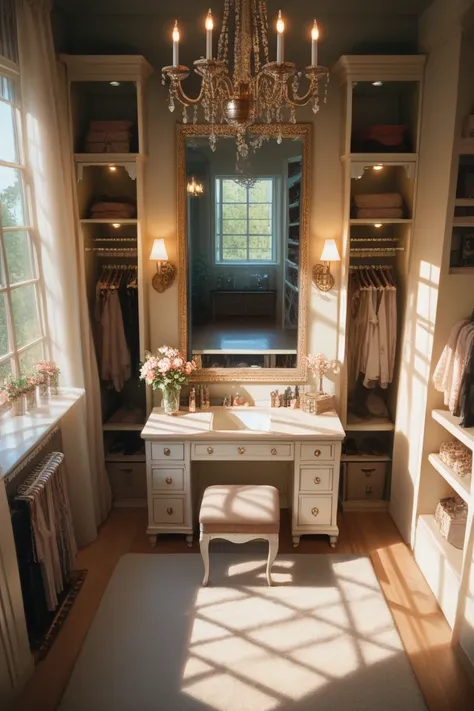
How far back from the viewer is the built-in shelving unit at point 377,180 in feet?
11.3

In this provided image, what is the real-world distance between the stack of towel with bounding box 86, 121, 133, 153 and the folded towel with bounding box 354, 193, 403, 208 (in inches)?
60.8

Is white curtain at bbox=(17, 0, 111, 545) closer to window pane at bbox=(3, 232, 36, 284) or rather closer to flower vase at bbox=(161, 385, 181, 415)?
window pane at bbox=(3, 232, 36, 284)

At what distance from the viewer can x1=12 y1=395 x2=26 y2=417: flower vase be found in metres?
2.99

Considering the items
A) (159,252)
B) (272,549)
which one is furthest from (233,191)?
(272,549)

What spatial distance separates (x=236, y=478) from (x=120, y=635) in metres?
1.50

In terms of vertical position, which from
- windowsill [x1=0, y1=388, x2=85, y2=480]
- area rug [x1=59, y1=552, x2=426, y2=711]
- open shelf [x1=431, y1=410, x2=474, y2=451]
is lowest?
area rug [x1=59, y1=552, x2=426, y2=711]

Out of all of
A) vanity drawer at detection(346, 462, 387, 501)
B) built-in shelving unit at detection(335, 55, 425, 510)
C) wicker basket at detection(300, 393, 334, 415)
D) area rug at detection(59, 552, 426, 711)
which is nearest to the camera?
area rug at detection(59, 552, 426, 711)

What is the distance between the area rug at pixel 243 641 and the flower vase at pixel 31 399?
1129 millimetres

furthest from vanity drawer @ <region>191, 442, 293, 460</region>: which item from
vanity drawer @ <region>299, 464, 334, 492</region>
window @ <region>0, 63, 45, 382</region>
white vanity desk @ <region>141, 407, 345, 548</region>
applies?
window @ <region>0, 63, 45, 382</region>

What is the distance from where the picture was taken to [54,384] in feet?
10.9

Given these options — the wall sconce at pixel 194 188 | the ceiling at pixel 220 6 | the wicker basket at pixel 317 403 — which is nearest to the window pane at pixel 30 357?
the wall sconce at pixel 194 188

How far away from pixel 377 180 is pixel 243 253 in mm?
1084

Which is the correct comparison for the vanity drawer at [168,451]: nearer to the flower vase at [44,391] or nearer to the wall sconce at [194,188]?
the flower vase at [44,391]

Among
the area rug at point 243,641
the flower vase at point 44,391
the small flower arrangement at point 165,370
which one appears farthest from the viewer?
the small flower arrangement at point 165,370
